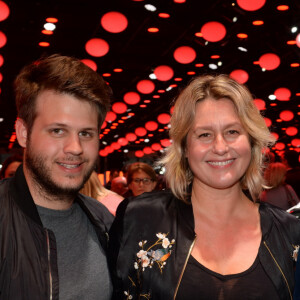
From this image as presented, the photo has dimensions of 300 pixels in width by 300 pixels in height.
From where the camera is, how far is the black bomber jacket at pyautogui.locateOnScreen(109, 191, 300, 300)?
88.2 inches

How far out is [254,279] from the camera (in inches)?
86.7

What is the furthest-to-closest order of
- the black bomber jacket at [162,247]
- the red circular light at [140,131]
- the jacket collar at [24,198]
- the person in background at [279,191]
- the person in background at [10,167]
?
the red circular light at [140,131] < the person in background at [279,191] < the person in background at [10,167] < the black bomber jacket at [162,247] < the jacket collar at [24,198]

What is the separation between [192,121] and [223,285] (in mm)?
800

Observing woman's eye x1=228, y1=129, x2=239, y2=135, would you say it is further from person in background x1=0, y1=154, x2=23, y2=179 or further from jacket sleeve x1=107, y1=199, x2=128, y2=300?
person in background x1=0, y1=154, x2=23, y2=179

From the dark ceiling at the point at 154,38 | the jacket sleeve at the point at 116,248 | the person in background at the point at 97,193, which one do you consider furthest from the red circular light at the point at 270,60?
the jacket sleeve at the point at 116,248

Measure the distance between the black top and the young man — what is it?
1.17 ft

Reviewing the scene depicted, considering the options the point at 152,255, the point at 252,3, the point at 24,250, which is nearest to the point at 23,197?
the point at 24,250

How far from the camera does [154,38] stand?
1095 cm

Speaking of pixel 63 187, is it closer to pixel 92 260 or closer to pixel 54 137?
pixel 54 137

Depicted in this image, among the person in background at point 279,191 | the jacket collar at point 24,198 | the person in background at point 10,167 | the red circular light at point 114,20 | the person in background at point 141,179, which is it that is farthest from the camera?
the person in background at point 141,179

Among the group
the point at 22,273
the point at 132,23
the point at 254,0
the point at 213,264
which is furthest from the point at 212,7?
the point at 22,273

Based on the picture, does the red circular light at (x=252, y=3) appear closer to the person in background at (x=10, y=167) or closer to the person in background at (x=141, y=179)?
the person in background at (x=141, y=179)

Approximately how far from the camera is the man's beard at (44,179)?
2.04m

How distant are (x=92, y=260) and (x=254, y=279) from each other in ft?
2.40
